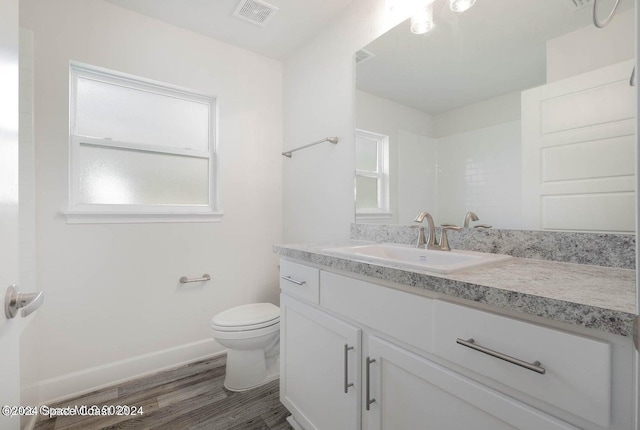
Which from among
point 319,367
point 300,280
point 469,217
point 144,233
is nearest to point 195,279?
point 144,233

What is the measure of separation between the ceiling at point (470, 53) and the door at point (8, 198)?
1499 millimetres

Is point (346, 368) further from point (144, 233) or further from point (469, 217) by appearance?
point (144, 233)

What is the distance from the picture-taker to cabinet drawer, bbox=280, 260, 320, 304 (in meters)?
1.22

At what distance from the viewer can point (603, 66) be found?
0.93 m

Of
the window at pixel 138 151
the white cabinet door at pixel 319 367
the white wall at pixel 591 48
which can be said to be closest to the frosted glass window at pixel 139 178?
the window at pixel 138 151

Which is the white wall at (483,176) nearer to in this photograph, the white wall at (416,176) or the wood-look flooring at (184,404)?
the white wall at (416,176)

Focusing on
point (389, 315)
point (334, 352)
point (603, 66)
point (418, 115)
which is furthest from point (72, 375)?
point (603, 66)

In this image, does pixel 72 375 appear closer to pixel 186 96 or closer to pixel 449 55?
pixel 186 96

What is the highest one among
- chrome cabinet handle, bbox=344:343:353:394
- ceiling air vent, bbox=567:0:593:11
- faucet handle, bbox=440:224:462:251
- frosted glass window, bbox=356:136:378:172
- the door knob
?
ceiling air vent, bbox=567:0:593:11

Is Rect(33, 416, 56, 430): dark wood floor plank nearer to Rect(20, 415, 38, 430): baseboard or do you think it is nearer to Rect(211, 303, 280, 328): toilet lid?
Rect(20, 415, 38, 430): baseboard

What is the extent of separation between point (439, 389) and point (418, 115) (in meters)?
1.25

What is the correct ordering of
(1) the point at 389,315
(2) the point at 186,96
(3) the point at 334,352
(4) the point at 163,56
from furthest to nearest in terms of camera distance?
1. (2) the point at 186,96
2. (4) the point at 163,56
3. (3) the point at 334,352
4. (1) the point at 389,315

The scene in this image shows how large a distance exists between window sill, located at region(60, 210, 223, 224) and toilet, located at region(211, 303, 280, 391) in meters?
0.74

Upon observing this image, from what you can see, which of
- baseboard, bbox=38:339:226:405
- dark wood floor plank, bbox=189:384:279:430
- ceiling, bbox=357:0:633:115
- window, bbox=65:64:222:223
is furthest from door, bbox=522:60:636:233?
baseboard, bbox=38:339:226:405
